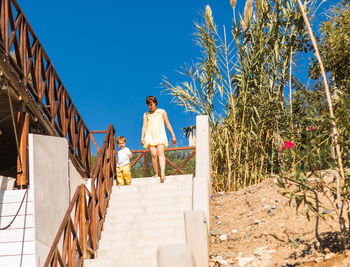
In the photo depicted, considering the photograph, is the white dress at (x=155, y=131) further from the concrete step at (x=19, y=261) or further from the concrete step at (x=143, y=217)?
the concrete step at (x=19, y=261)

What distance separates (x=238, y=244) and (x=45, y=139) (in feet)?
11.0

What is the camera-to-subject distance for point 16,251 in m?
6.75

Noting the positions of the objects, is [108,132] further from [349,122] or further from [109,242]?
[349,122]

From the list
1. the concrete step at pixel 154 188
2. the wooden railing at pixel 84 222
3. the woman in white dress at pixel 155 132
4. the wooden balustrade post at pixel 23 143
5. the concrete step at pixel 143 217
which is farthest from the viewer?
the woman in white dress at pixel 155 132

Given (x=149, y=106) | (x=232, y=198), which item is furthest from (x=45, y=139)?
(x=232, y=198)

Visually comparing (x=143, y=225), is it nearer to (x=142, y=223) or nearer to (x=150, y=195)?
(x=142, y=223)

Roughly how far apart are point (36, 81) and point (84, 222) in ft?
8.54

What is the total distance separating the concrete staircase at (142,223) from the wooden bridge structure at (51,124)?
19cm

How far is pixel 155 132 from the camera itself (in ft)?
28.5

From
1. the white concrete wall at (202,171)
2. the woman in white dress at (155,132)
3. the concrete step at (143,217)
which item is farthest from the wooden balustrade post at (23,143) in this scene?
the white concrete wall at (202,171)

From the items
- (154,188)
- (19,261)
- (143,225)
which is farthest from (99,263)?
(154,188)

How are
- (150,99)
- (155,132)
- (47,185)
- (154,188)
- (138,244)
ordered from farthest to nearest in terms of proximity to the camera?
(150,99) → (155,132) → (154,188) → (47,185) → (138,244)

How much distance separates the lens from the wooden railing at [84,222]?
609cm

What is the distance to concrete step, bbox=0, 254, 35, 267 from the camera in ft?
21.8
